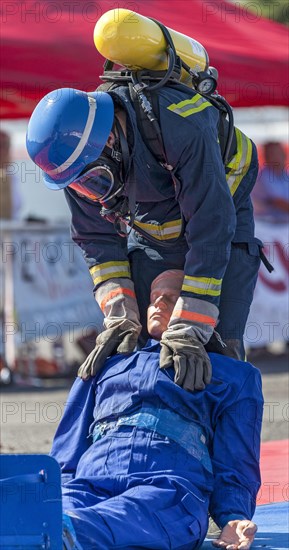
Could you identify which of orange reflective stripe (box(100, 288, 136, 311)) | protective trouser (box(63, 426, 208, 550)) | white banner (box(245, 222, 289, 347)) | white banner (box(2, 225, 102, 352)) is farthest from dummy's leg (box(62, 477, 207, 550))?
white banner (box(245, 222, 289, 347))

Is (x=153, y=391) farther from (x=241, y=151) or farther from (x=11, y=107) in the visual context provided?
(x=11, y=107)

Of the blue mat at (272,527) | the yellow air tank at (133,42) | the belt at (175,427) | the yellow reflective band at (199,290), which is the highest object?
the yellow air tank at (133,42)

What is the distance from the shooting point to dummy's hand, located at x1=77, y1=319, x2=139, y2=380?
3398 millimetres

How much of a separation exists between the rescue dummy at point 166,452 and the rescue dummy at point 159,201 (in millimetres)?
96

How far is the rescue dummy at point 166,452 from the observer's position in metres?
2.92

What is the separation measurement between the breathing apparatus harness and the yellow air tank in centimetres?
3

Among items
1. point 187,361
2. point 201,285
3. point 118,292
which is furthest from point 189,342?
point 118,292

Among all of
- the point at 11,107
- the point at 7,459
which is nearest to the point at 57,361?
the point at 11,107

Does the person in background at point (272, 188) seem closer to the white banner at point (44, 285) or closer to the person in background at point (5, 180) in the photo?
the white banner at point (44, 285)

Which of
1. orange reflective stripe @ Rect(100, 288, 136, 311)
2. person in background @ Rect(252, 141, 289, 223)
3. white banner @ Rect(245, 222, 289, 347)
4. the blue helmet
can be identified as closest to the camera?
the blue helmet

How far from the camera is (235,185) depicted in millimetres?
3617

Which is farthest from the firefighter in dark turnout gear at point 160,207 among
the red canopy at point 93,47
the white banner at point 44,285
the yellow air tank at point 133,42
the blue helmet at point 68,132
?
the white banner at point 44,285

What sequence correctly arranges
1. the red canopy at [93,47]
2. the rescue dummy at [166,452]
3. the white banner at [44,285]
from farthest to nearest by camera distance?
1. the white banner at [44,285]
2. the red canopy at [93,47]
3. the rescue dummy at [166,452]

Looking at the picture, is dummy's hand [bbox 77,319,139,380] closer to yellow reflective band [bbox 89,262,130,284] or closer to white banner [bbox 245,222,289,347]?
yellow reflective band [bbox 89,262,130,284]
